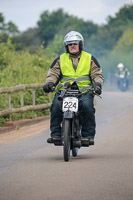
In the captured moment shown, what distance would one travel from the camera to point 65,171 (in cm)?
807

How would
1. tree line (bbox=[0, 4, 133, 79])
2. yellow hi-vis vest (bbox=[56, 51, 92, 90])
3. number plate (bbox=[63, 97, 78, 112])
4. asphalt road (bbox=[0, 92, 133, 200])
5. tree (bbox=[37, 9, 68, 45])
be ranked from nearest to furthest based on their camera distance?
Answer: 1. asphalt road (bbox=[0, 92, 133, 200])
2. number plate (bbox=[63, 97, 78, 112])
3. yellow hi-vis vest (bbox=[56, 51, 92, 90])
4. tree line (bbox=[0, 4, 133, 79])
5. tree (bbox=[37, 9, 68, 45])

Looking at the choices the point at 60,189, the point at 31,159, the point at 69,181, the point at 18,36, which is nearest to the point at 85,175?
the point at 69,181

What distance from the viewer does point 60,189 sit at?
265 inches

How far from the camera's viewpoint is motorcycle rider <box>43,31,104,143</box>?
957cm

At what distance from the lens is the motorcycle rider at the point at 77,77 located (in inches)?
377

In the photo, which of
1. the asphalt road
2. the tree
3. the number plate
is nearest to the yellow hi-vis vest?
the number plate

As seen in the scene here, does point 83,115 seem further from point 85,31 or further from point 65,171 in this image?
point 85,31

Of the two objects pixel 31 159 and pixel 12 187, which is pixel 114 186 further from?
pixel 31 159

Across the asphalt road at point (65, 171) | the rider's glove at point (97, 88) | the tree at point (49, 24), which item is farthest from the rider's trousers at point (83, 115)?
the tree at point (49, 24)

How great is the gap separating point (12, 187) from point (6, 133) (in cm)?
801

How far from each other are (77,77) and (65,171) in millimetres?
2019

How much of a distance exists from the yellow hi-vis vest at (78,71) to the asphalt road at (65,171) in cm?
117

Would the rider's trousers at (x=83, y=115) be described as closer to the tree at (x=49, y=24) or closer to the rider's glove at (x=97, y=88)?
the rider's glove at (x=97, y=88)

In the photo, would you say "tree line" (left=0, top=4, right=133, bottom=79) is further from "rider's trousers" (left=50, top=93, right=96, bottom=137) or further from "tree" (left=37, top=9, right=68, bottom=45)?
"rider's trousers" (left=50, top=93, right=96, bottom=137)
